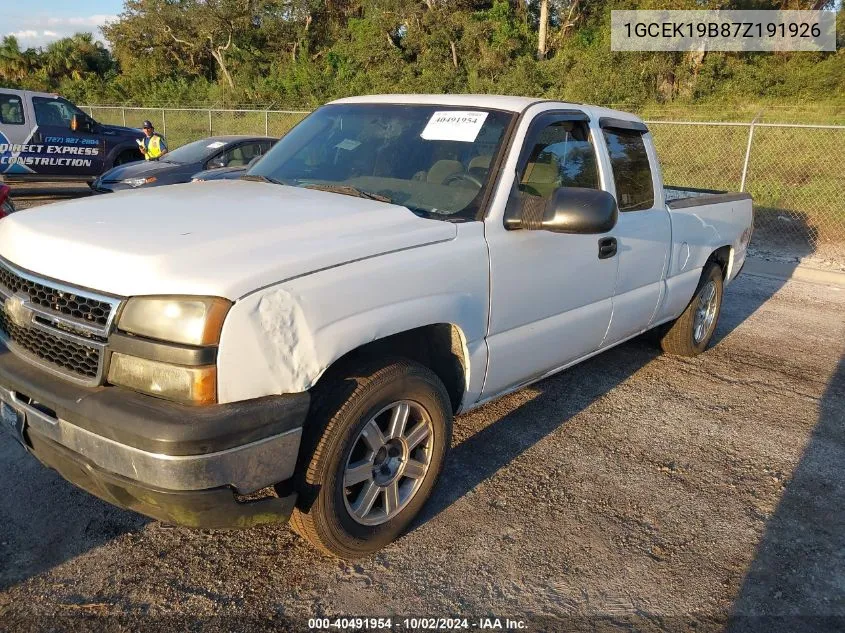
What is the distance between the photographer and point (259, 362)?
91.2 inches

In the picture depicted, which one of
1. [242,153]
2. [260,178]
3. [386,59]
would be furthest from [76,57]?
[260,178]

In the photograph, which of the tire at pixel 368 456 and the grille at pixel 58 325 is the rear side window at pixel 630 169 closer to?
the tire at pixel 368 456

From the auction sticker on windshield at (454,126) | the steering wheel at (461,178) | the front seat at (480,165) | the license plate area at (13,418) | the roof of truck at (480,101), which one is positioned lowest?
the license plate area at (13,418)

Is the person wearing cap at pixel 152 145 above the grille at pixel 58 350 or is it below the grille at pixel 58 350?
above

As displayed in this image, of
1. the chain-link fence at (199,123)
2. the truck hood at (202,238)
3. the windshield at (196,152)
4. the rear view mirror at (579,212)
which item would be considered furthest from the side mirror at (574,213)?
the chain-link fence at (199,123)

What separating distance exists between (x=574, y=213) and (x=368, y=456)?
1404 millimetres

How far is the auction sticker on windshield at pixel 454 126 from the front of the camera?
3588mm

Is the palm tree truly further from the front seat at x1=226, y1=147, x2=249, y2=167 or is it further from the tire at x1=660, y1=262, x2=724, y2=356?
the tire at x1=660, y1=262, x2=724, y2=356

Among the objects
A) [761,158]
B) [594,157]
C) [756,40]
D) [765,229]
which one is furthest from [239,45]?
[594,157]

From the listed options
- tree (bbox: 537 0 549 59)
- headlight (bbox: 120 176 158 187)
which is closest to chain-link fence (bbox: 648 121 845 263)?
headlight (bbox: 120 176 158 187)

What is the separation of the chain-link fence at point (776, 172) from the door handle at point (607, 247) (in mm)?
7351

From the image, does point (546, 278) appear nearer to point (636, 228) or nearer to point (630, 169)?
point (636, 228)

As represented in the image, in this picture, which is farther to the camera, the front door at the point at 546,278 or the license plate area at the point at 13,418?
the front door at the point at 546,278

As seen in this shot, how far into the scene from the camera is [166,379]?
2.27 metres
